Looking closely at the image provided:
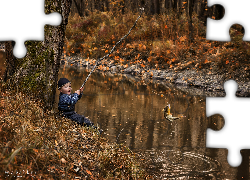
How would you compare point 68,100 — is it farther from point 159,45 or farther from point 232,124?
point 159,45

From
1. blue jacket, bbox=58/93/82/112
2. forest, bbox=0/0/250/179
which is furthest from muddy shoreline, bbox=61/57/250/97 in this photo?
blue jacket, bbox=58/93/82/112

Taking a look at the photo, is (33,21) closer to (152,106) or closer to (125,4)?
(152,106)

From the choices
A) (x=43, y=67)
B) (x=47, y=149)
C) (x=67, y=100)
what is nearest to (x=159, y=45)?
(x=43, y=67)

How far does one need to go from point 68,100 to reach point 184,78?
8.45m

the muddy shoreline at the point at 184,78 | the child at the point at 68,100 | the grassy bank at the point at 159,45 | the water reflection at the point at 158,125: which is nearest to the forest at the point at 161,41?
the grassy bank at the point at 159,45

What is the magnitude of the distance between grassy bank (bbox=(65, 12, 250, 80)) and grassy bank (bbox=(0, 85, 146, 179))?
8.32m

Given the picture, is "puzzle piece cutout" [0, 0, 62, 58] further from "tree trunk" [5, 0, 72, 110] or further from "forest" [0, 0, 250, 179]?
"tree trunk" [5, 0, 72, 110]

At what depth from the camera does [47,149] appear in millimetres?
4324

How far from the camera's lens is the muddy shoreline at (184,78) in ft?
40.1

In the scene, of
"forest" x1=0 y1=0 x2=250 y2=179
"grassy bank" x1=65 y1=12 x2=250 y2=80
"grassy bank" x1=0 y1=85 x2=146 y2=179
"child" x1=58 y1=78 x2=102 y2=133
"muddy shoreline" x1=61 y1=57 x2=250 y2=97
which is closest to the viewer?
"grassy bank" x1=0 y1=85 x2=146 y2=179

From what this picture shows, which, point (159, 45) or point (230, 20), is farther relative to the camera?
point (159, 45)

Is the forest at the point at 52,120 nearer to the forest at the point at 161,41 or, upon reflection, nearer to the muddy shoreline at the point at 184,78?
the forest at the point at 161,41

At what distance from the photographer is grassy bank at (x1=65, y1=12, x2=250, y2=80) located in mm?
13600

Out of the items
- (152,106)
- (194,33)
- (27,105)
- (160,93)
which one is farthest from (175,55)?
(27,105)
